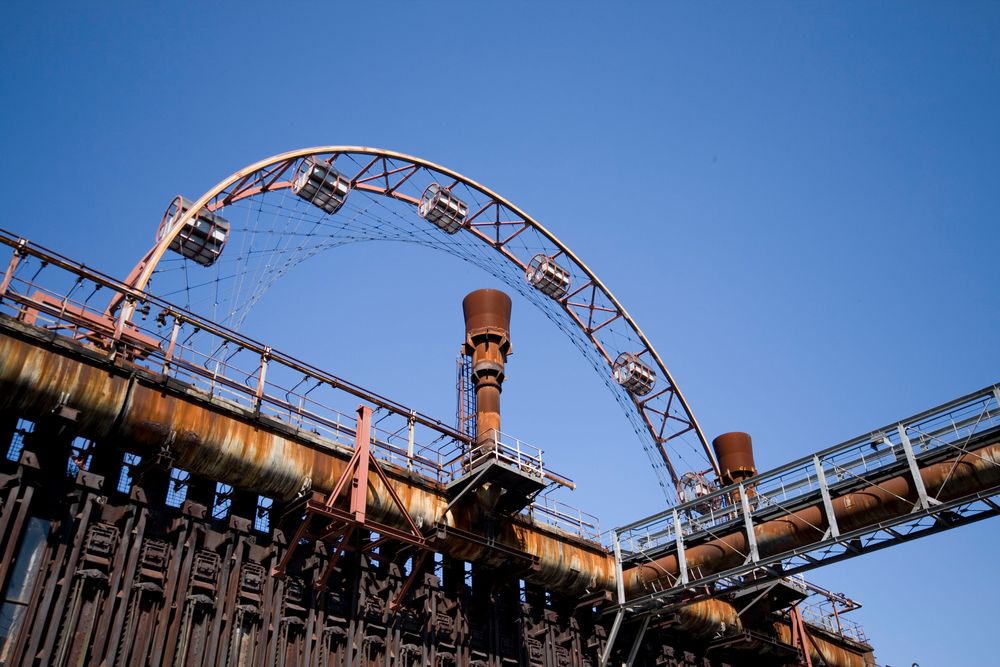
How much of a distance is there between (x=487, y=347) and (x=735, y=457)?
17.4 m

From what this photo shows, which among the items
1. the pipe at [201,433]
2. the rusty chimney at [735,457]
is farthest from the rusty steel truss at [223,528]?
the rusty chimney at [735,457]

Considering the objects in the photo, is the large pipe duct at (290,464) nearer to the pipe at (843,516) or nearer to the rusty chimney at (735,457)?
the pipe at (843,516)

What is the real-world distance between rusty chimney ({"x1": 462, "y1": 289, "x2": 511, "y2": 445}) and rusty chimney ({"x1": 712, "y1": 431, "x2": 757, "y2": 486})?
16.2 m

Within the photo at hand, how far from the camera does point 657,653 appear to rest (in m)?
34.9

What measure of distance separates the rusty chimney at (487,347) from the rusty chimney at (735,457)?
1615 cm

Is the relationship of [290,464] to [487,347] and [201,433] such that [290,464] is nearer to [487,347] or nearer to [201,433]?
[201,433]

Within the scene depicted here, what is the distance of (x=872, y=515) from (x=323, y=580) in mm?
16241

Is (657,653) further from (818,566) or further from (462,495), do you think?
(462,495)

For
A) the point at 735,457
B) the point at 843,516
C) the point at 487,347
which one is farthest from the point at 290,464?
the point at 735,457

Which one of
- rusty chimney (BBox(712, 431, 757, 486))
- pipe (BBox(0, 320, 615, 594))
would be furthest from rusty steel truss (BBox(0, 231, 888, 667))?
rusty chimney (BBox(712, 431, 757, 486))

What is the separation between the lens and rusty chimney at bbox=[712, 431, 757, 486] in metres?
43.4

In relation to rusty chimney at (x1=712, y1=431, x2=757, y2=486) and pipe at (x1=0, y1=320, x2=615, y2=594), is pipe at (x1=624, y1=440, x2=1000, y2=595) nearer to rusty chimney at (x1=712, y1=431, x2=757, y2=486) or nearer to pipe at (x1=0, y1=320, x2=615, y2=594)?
pipe at (x1=0, y1=320, x2=615, y2=594)

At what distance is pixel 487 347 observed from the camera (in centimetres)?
3266

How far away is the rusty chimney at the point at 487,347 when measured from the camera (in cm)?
3111
